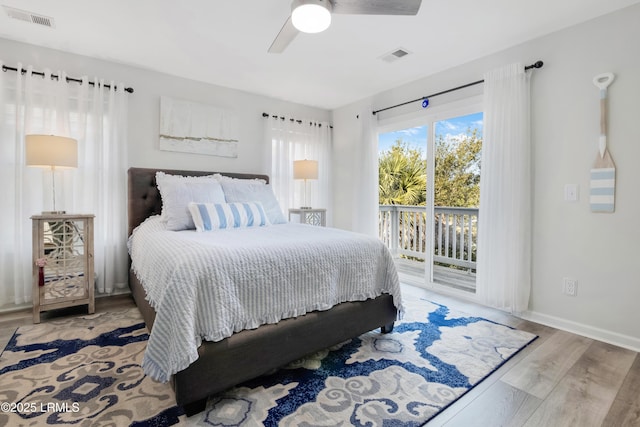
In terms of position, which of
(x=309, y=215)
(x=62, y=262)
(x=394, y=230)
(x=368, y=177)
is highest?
(x=368, y=177)

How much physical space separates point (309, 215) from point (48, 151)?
271cm

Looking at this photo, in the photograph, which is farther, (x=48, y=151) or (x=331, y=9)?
(x=48, y=151)

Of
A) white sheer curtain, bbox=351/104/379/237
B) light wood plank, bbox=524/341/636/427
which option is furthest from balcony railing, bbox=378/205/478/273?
light wood plank, bbox=524/341/636/427

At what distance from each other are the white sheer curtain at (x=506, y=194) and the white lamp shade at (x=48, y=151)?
12.1ft

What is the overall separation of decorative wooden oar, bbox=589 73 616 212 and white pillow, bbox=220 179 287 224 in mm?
2665

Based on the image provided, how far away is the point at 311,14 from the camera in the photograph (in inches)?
70.0

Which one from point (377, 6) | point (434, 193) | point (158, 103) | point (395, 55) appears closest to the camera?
point (377, 6)

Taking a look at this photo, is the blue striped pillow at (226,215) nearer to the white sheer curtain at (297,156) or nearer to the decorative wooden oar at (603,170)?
the white sheer curtain at (297,156)

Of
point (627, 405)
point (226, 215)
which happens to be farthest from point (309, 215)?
point (627, 405)

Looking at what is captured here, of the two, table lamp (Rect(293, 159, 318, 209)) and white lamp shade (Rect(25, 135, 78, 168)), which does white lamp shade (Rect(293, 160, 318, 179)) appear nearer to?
table lamp (Rect(293, 159, 318, 209))

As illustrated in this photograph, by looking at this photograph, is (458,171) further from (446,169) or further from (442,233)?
(442,233)

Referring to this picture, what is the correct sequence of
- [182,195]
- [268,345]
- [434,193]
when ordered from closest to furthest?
[268,345]
[182,195]
[434,193]

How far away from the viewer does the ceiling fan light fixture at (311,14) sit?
1.73m

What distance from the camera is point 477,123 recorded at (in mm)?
3236
